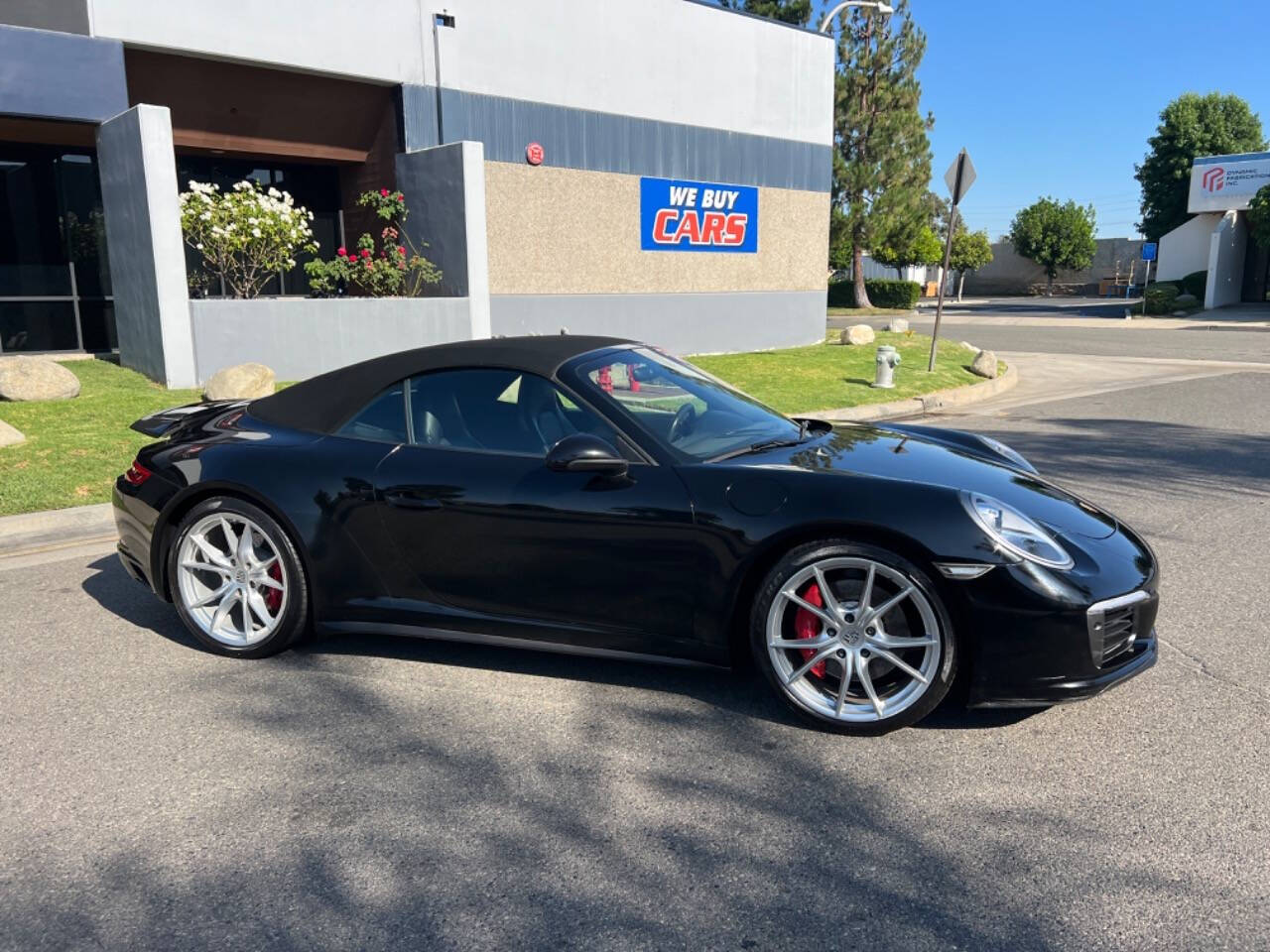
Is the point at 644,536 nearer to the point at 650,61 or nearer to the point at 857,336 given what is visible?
the point at 650,61

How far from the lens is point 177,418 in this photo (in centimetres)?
490

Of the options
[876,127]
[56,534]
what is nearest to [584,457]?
[56,534]

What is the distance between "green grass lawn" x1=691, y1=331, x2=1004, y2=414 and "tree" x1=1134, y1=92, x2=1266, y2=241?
4855cm

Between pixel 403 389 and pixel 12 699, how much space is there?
1.94 m

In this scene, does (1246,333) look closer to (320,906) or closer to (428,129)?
(428,129)

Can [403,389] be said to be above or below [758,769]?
above

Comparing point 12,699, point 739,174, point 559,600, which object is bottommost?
point 12,699

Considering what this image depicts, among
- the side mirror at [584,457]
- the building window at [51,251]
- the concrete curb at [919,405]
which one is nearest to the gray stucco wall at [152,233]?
the building window at [51,251]

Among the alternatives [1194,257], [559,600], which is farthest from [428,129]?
[1194,257]

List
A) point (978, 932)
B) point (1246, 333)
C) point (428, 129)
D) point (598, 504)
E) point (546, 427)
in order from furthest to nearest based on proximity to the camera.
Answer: point (1246, 333) → point (428, 129) → point (546, 427) → point (598, 504) → point (978, 932)

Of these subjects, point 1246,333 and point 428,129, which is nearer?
point 428,129

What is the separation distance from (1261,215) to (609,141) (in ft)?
120

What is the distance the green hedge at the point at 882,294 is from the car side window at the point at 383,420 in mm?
43185

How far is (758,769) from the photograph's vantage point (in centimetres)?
319
